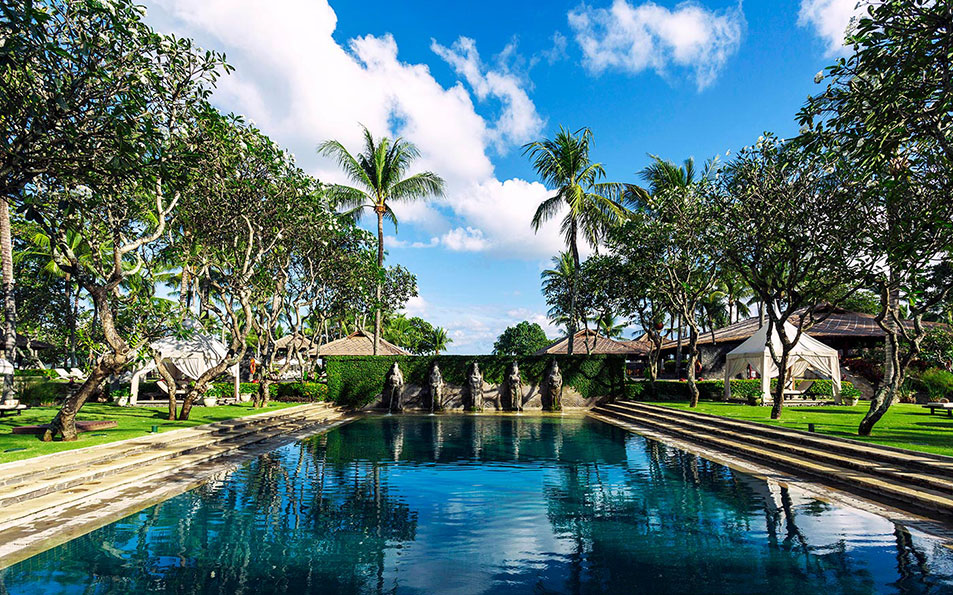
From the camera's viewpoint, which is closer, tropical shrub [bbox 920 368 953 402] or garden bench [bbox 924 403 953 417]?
garden bench [bbox 924 403 953 417]

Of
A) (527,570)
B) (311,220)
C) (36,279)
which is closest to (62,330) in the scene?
(36,279)

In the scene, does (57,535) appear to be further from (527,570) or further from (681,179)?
(681,179)

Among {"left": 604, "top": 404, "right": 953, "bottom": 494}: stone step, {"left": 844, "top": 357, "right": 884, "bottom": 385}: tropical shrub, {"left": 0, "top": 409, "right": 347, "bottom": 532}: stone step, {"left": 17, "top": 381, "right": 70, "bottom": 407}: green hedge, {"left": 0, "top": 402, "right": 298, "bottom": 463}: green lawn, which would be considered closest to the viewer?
{"left": 0, "top": 409, "right": 347, "bottom": 532}: stone step

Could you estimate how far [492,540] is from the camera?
6656 millimetres

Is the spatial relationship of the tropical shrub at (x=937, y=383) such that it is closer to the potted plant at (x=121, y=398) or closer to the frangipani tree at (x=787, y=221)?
the frangipani tree at (x=787, y=221)

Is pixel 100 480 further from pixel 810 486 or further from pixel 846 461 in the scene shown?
pixel 846 461

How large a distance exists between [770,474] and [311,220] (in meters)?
17.2

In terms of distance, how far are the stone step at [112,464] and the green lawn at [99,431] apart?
107cm

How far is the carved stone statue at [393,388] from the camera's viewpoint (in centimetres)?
2958

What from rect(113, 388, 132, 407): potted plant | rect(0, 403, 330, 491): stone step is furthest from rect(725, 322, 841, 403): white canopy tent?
rect(113, 388, 132, 407): potted plant

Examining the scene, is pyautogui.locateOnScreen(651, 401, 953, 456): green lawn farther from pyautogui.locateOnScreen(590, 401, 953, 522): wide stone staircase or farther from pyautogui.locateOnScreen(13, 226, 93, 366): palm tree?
pyautogui.locateOnScreen(13, 226, 93, 366): palm tree

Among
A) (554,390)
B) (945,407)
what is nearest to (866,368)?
(945,407)

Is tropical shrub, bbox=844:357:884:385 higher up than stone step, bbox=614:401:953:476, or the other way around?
tropical shrub, bbox=844:357:884:385

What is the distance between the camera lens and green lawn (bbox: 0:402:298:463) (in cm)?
1093
